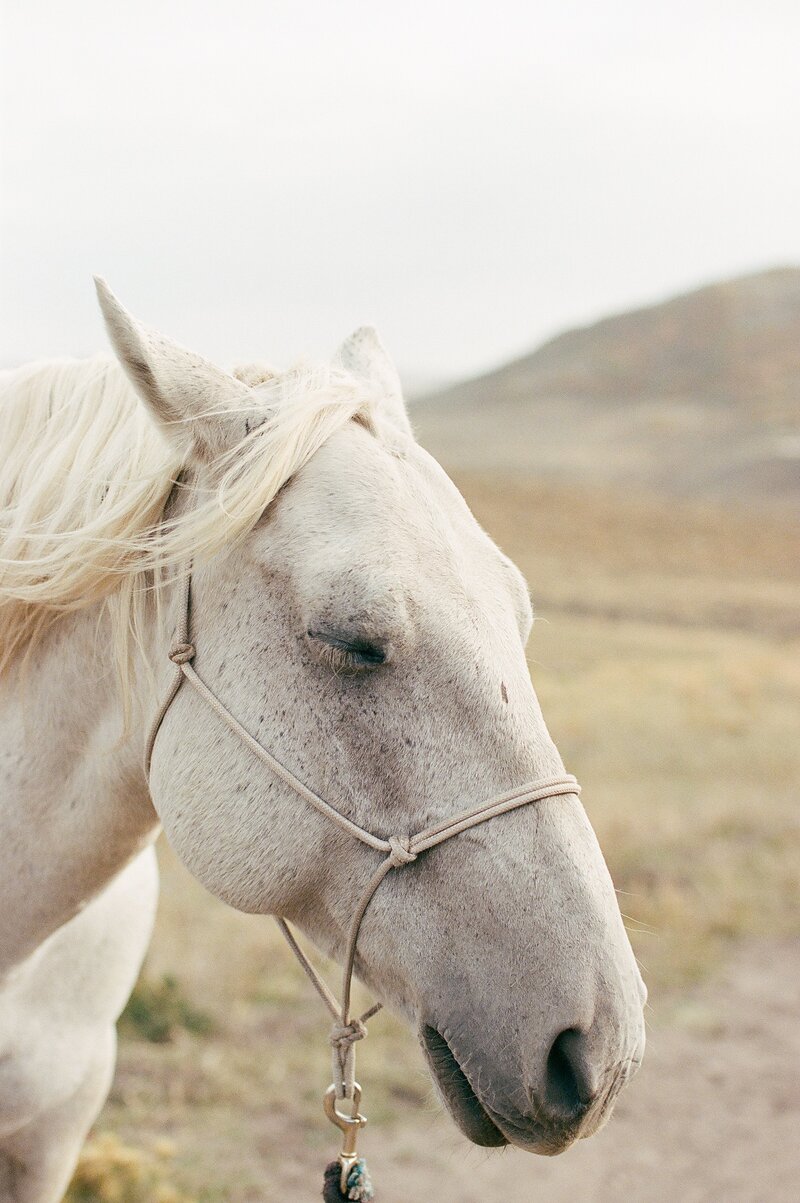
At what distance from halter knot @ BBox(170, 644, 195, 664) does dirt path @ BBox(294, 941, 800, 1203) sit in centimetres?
215

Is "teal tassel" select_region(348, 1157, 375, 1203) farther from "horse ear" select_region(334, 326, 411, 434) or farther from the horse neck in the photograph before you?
"horse ear" select_region(334, 326, 411, 434)

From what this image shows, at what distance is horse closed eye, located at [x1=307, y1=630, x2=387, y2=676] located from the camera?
149cm

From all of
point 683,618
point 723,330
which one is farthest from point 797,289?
point 683,618

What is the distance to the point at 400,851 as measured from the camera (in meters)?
1.47

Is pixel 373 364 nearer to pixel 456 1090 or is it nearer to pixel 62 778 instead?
pixel 62 778

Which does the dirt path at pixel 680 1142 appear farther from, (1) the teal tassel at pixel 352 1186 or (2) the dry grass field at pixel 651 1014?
(1) the teal tassel at pixel 352 1186

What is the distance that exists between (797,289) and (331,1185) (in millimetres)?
103556

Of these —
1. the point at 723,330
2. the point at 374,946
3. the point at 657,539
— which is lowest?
the point at 723,330

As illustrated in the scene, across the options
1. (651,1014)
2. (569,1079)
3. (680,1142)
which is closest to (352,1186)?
(569,1079)

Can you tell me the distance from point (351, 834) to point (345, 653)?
0.29m

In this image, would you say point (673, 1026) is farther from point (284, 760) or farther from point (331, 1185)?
point (284, 760)

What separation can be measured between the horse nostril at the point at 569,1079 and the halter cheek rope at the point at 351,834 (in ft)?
1.10

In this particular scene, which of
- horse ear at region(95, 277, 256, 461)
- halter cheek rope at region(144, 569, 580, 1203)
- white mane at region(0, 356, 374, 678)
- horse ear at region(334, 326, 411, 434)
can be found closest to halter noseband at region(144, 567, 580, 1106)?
halter cheek rope at region(144, 569, 580, 1203)

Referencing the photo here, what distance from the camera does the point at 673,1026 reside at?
468 centimetres
